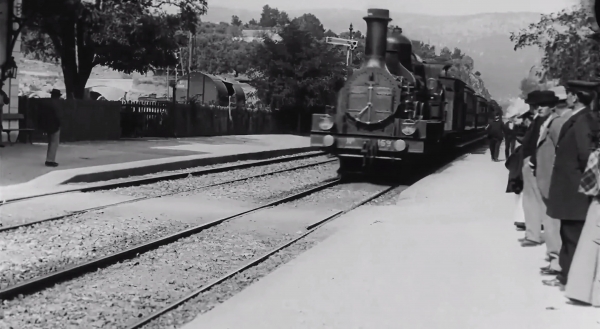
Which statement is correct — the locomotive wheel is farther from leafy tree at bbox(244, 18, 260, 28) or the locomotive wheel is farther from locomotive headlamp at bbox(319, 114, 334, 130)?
leafy tree at bbox(244, 18, 260, 28)

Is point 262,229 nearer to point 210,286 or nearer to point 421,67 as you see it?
point 210,286

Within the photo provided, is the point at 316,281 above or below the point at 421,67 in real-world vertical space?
below

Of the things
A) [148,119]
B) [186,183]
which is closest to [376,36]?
[186,183]

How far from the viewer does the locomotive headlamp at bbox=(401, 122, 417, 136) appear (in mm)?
18739

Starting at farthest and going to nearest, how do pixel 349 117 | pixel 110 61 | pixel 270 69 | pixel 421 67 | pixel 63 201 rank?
1. pixel 270 69
2. pixel 110 61
3. pixel 421 67
4. pixel 349 117
5. pixel 63 201

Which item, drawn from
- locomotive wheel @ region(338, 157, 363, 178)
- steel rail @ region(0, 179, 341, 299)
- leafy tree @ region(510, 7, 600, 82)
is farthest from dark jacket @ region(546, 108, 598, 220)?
leafy tree @ region(510, 7, 600, 82)

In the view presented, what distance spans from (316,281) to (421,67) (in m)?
15.1

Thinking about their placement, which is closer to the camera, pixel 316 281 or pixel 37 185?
pixel 316 281

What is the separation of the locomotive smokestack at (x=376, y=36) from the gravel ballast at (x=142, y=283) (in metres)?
8.79

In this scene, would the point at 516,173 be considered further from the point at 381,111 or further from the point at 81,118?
the point at 81,118

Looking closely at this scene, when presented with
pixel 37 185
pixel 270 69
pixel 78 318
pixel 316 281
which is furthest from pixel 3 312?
pixel 270 69

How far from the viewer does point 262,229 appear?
474 inches

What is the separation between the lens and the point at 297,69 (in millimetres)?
46594

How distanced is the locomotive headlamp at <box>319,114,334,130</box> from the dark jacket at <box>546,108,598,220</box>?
1249 centimetres
